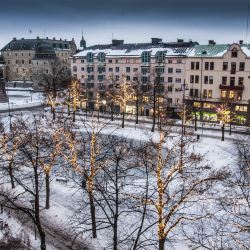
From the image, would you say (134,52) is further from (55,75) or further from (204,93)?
(55,75)

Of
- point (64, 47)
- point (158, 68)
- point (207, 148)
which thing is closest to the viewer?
point (207, 148)

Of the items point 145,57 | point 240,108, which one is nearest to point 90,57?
point 145,57

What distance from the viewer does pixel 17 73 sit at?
116 meters

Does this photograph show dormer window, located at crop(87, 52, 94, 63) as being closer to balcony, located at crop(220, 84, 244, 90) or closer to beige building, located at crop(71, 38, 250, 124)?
beige building, located at crop(71, 38, 250, 124)

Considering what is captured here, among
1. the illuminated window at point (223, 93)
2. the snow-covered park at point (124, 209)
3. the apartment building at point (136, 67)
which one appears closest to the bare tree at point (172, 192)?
the snow-covered park at point (124, 209)

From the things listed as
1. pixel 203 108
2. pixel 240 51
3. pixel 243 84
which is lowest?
pixel 203 108

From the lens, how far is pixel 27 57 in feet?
376

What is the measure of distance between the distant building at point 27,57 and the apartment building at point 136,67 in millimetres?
36236

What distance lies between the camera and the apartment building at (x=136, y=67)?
216ft

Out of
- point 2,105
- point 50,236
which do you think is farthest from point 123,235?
point 2,105

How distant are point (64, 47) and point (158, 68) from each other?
6752 centimetres

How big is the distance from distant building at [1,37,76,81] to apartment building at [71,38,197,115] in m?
36.2

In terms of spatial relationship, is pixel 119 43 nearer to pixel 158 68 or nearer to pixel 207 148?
pixel 158 68

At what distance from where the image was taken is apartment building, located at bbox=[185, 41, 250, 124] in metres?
57.9
